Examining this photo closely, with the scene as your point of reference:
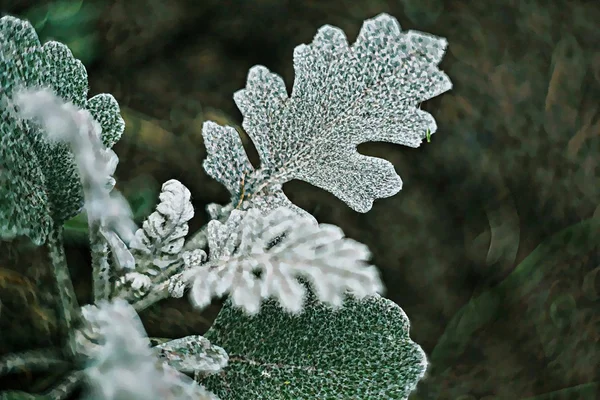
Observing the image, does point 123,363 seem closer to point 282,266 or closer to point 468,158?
point 282,266

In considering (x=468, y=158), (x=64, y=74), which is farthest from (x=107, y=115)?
(x=468, y=158)

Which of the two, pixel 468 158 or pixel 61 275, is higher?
pixel 468 158

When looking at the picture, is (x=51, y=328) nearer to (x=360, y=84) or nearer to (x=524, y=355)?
(x=360, y=84)

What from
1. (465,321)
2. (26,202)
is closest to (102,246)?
(26,202)

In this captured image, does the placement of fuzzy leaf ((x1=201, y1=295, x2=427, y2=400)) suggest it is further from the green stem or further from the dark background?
the dark background

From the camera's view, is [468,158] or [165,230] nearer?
[165,230]
